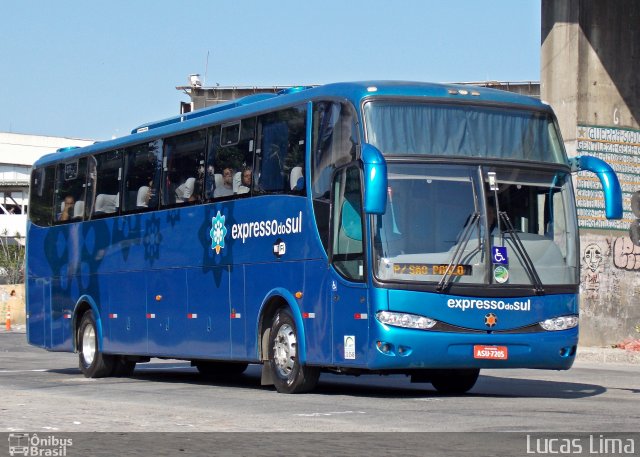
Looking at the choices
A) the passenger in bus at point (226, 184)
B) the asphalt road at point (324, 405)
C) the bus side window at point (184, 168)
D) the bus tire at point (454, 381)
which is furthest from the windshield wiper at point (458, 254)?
the bus side window at point (184, 168)

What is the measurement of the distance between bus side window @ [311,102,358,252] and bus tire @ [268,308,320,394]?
1.49 metres

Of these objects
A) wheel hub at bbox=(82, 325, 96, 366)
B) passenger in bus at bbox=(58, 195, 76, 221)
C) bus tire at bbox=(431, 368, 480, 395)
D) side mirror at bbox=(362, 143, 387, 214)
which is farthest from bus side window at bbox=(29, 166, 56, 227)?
side mirror at bbox=(362, 143, 387, 214)

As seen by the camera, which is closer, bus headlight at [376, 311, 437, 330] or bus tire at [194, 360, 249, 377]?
bus headlight at [376, 311, 437, 330]

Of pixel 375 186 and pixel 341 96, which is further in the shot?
pixel 341 96

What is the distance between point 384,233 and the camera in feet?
47.9

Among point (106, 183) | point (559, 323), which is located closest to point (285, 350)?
point (559, 323)

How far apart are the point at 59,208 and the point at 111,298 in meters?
2.67

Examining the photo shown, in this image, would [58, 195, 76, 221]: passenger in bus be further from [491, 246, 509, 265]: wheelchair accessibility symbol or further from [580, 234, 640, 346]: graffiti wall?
[580, 234, 640, 346]: graffiti wall

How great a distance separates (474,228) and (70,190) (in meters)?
10.3

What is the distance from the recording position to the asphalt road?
11586mm

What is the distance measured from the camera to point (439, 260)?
14.7 m

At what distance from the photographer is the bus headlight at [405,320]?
14555mm

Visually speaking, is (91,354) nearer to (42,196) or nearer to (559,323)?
(42,196)

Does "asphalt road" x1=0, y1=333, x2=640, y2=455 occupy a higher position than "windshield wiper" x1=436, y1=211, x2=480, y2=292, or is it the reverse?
"windshield wiper" x1=436, y1=211, x2=480, y2=292
